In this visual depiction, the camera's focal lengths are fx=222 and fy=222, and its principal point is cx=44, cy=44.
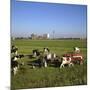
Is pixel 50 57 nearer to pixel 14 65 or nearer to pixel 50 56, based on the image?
pixel 50 56

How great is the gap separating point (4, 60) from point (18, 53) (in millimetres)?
Result: 134

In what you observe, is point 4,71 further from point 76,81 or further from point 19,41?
point 76,81

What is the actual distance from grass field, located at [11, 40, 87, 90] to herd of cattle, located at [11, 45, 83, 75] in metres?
0.03

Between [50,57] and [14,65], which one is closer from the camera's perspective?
[14,65]

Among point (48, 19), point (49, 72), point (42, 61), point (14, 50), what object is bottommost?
point (49, 72)

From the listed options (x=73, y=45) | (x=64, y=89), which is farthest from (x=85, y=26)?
(x=64, y=89)

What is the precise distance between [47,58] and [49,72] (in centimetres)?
13

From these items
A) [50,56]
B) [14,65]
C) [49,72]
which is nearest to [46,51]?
[50,56]

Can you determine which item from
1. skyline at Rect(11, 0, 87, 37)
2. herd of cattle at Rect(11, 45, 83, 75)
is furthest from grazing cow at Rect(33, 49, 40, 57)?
skyline at Rect(11, 0, 87, 37)

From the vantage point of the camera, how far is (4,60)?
189 centimetres

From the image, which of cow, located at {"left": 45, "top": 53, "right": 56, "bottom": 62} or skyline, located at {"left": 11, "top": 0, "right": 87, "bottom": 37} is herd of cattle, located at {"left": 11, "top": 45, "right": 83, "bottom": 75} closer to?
cow, located at {"left": 45, "top": 53, "right": 56, "bottom": 62}

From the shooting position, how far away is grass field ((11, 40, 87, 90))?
Answer: 1.93 m

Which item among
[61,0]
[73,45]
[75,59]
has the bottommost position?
[75,59]

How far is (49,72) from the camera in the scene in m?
2.01
